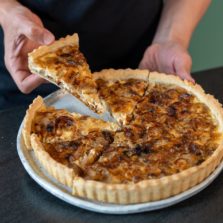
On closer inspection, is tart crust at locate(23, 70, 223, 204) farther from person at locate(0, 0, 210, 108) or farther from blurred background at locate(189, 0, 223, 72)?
blurred background at locate(189, 0, 223, 72)

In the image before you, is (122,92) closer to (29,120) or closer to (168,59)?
(168,59)

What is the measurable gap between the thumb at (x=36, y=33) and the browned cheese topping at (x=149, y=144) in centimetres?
29

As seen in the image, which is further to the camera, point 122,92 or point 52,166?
point 122,92

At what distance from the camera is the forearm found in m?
2.35

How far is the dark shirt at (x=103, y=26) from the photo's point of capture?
218 centimetres

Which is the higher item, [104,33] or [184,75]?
[184,75]

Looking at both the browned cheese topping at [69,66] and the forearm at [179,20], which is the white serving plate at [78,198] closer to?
the browned cheese topping at [69,66]

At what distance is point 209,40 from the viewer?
333cm

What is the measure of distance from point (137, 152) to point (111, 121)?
28 cm

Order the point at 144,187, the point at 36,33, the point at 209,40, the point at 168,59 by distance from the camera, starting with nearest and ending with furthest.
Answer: the point at 144,187 → the point at 36,33 → the point at 168,59 → the point at 209,40

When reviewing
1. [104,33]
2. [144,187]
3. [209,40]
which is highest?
[144,187]

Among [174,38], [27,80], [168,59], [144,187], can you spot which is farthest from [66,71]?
[144,187]

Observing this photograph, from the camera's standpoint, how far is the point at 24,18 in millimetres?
1917

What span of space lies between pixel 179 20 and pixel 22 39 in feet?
2.53
